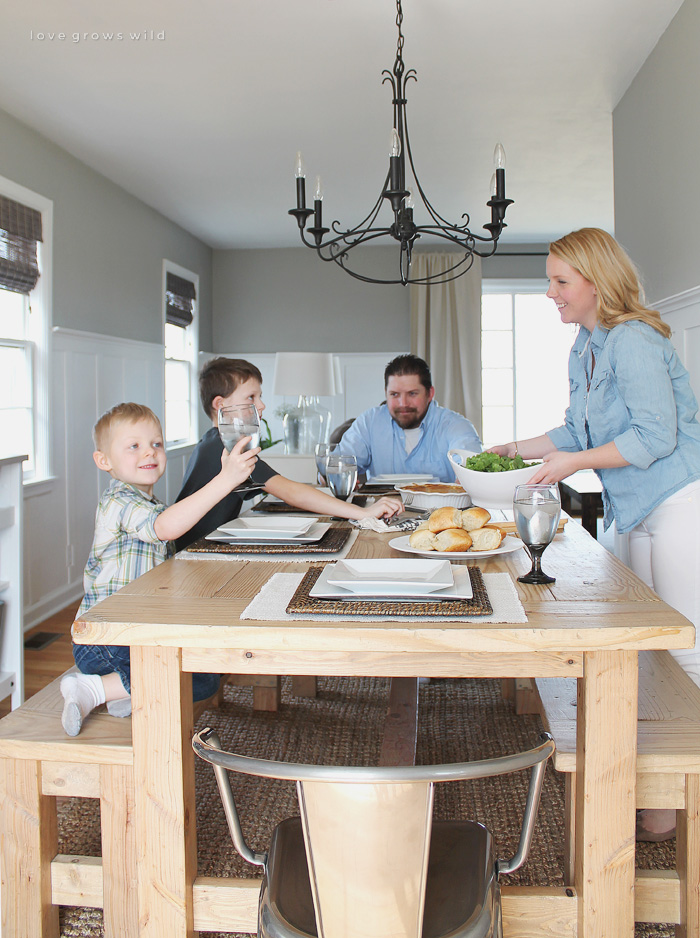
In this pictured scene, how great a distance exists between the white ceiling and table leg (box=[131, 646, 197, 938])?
7.82 feet

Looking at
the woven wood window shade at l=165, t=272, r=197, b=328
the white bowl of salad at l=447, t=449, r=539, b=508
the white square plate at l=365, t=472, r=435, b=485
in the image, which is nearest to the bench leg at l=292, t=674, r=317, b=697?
the white square plate at l=365, t=472, r=435, b=485

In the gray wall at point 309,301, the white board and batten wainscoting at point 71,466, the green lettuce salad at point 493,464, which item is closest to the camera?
the green lettuce salad at point 493,464

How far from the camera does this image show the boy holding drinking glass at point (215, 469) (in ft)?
6.77

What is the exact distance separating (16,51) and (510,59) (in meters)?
1.96

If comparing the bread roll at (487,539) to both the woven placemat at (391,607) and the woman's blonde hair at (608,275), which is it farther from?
the woman's blonde hair at (608,275)

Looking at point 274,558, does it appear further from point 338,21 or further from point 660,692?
point 338,21

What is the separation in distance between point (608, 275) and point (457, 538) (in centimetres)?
82

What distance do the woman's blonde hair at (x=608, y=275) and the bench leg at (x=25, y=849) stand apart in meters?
1.57

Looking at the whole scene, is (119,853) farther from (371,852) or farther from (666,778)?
(666,778)

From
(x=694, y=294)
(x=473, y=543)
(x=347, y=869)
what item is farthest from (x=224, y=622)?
(x=694, y=294)

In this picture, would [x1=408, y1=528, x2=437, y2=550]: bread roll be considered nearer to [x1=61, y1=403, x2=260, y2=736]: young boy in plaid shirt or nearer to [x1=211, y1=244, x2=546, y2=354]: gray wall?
[x1=61, y1=403, x2=260, y2=736]: young boy in plaid shirt

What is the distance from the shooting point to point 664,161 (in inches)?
120

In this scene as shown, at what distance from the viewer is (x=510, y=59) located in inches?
123

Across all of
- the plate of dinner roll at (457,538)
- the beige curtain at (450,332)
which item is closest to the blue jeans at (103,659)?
the plate of dinner roll at (457,538)
